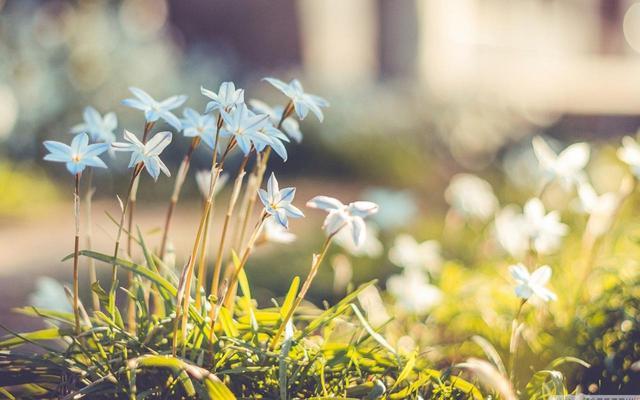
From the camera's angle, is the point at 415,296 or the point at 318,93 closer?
the point at 415,296

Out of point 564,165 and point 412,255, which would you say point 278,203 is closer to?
point 564,165

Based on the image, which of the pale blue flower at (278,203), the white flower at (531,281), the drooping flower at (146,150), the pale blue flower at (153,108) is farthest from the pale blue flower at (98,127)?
→ the white flower at (531,281)

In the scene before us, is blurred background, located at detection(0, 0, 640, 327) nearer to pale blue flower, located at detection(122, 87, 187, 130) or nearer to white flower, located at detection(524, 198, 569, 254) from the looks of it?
white flower, located at detection(524, 198, 569, 254)

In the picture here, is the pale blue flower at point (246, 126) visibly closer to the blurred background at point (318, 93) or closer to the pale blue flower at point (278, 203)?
the pale blue flower at point (278, 203)

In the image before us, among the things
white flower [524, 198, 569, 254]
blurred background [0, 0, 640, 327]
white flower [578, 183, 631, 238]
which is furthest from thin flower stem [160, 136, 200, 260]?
blurred background [0, 0, 640, 327]

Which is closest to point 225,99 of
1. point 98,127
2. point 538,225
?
point 98,127
